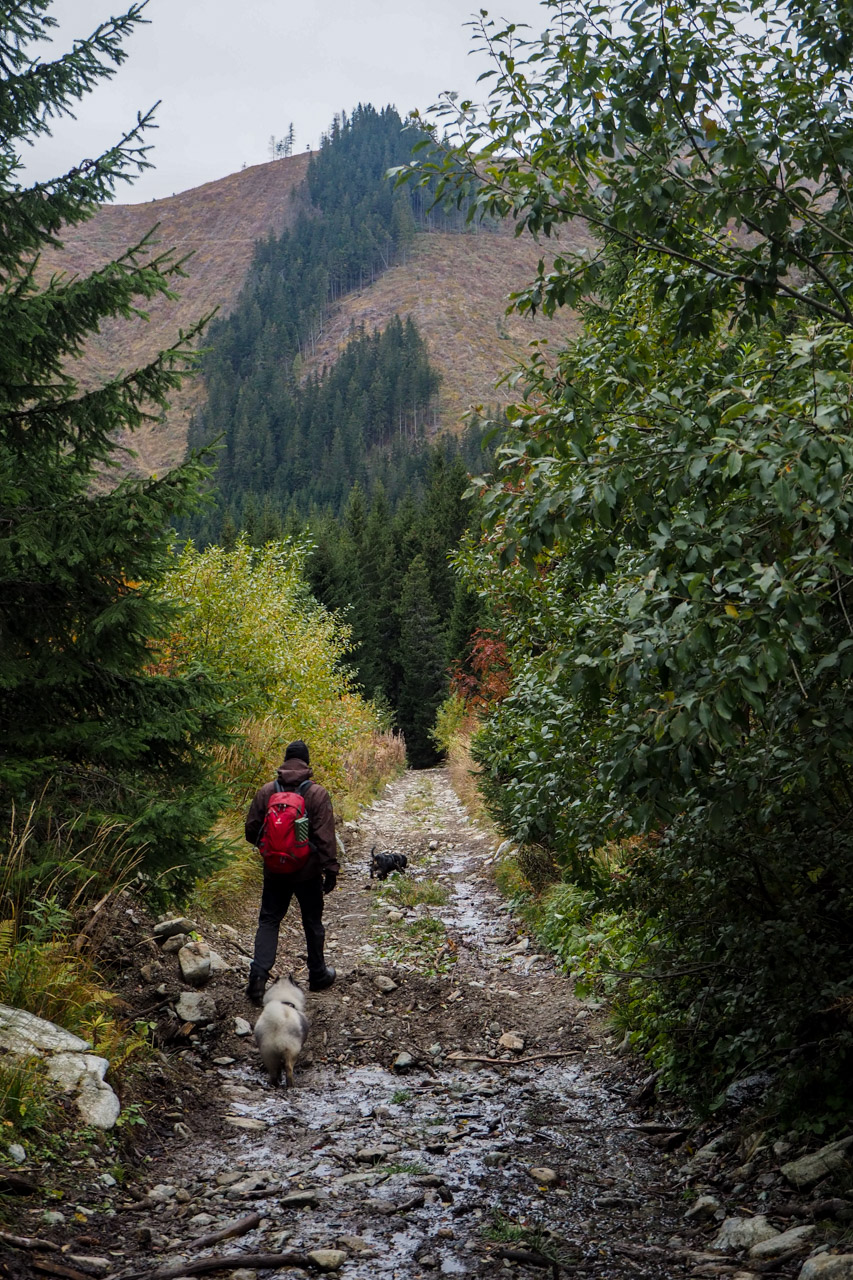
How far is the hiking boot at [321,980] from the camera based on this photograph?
694cm

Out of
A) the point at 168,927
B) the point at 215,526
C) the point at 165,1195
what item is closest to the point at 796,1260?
the point at 165,1195

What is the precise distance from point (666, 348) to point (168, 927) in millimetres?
5590

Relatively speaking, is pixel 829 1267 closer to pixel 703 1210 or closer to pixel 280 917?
pixel 703 1210

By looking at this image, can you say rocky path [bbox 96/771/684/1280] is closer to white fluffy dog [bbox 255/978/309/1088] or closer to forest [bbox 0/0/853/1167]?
white fluffy dog [bbox 255/978/309/1088]

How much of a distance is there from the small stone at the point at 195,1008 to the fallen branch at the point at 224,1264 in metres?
2.53

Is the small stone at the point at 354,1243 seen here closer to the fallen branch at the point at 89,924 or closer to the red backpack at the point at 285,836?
the fallen branch at the point at 89,924

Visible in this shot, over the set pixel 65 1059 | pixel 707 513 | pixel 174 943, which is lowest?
pixel 65 1059

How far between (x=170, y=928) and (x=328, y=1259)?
382 centimetres

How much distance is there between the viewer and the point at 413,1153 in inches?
175

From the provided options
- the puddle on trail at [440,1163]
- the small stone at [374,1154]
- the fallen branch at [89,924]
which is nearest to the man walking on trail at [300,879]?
the puddle on trail at [440,1163]

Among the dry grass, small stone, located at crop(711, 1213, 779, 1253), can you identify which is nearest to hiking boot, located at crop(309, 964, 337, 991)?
small stone, located at crop(711, 1213, 779, 1253)

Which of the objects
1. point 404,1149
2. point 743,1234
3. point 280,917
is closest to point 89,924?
point 280,917

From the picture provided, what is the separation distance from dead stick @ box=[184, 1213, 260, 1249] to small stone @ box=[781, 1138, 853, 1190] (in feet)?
7.53

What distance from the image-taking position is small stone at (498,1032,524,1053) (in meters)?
6.14
